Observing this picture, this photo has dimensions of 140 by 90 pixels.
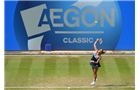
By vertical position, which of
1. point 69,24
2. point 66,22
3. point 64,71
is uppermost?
point 66,22

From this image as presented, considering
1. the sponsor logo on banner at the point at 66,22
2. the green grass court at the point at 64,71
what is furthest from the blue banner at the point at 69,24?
the green grass court at the point at 64,71

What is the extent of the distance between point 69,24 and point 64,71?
171 inches

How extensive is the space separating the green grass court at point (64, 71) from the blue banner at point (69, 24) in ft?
4.66

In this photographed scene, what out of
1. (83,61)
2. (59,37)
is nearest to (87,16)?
(59,37)

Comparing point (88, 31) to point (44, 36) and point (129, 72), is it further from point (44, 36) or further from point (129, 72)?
point (129, 72)

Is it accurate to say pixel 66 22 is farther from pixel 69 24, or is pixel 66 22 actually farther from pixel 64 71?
pixel 64 71

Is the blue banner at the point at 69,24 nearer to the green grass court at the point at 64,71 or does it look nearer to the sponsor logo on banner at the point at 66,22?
the sponsor logo on banner at the point at 66,22

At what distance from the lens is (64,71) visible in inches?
491

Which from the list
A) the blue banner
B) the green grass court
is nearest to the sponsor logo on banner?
the blue banner

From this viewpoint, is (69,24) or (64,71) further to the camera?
(69,24)

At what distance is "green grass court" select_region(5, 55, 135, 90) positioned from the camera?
34.5 feet

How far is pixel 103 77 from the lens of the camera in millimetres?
11453

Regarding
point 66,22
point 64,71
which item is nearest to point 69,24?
point 66,22

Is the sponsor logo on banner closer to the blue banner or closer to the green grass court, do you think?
the blue banner
